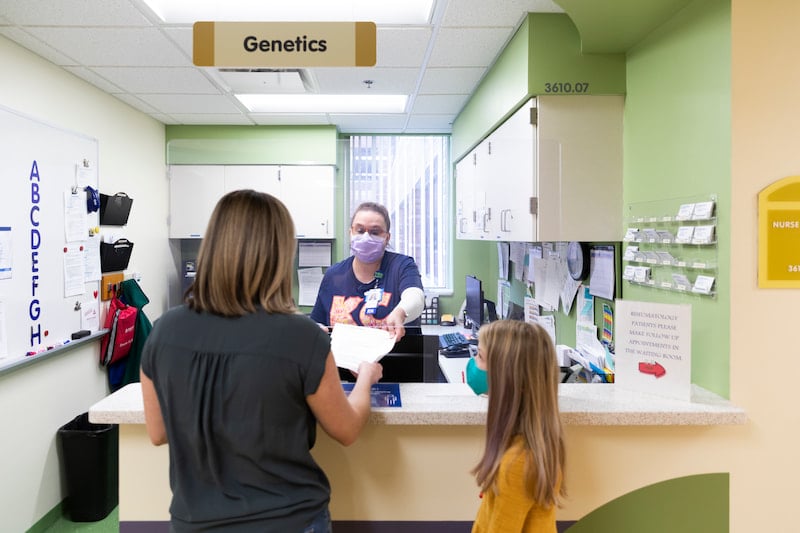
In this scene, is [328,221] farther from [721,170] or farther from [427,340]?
[721,170]

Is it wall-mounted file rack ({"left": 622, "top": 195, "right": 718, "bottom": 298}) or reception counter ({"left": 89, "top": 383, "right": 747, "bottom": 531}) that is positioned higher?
wall-mounted file rack ({"left": 622, "top": 195, "right": 718, "bottom": 298})

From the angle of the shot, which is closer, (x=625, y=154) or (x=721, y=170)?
(x=721, y=170)

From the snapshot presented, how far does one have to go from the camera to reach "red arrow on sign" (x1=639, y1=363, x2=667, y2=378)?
142 cm

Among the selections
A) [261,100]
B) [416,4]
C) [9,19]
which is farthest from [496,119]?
[9,19]

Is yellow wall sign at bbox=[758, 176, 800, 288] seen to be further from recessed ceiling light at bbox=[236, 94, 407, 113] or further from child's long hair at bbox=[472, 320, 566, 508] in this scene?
recessed ceiling light at bbox=[236, 94, 407, 113]

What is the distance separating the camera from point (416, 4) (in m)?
2.04

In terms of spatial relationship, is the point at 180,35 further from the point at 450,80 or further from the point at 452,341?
the point at 452,341

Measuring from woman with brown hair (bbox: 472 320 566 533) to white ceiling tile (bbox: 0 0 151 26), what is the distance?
1853mm

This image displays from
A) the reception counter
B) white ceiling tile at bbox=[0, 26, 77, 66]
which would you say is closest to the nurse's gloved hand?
the reception counter

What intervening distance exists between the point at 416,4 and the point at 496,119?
663mm

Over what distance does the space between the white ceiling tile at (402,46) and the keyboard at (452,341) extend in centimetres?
167

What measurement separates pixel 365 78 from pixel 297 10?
2.29 ft

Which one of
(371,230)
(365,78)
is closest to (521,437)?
(371,230)

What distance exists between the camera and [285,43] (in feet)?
4.68
